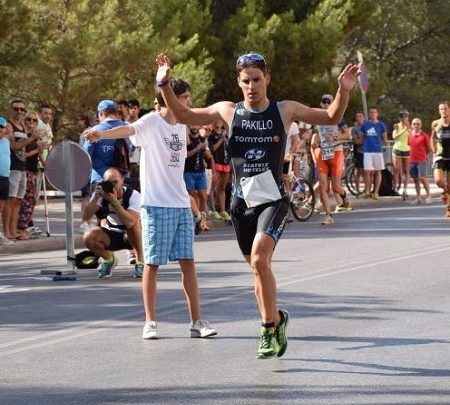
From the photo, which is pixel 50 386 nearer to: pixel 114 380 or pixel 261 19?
pixel 114 380

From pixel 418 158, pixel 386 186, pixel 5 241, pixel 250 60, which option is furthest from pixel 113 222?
pixel 386 186

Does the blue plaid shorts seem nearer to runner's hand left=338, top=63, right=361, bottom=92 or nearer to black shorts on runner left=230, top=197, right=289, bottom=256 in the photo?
black shorts on runner left=230, top=197, right=289, bottom=256

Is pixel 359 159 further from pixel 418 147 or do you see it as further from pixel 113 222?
pixel 113 222

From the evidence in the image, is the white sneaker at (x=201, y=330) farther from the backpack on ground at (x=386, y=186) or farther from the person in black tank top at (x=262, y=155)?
the backpack on ground at (x=386, y=186)

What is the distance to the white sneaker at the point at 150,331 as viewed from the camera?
34.4 ft

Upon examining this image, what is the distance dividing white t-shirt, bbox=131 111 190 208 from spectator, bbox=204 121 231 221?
42.8ft

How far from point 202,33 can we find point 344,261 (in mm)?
21163

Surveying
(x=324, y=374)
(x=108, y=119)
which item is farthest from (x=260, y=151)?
(x=108, y=119)

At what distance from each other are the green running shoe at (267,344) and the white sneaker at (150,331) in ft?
4.21

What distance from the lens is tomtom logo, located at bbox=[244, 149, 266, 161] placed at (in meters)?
9.53

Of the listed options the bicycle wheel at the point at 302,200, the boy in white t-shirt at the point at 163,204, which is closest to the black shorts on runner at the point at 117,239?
the boy in white t-shirt at the point at 163,204

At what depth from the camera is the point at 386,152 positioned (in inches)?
1537

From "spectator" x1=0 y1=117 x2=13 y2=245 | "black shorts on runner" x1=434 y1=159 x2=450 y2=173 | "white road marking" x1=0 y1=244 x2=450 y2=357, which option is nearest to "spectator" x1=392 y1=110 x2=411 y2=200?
"black shorts on runner" x1=434 y1=159 x2=450 y2=173

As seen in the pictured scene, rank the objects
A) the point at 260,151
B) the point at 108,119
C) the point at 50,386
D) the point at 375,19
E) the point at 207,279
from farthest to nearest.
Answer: the point at 375,19 < the point at 108,119 < the point at 207,279 < the point at 260,151 < the point at 50,386
